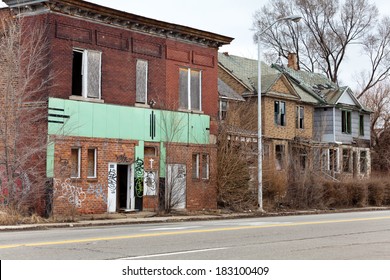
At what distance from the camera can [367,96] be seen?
6456cm

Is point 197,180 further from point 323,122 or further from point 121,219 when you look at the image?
point 323,122

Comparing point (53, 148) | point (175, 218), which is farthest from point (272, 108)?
point (53, 148)

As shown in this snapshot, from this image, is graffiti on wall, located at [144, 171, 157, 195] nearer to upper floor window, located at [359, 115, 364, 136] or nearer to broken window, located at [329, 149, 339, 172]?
broken window, located at [329, 149, 339, 172]

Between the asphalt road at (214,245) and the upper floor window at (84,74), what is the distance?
1035cm

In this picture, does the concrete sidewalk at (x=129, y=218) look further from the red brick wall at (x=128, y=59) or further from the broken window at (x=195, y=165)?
the red brick wall at (x=128, y=59)

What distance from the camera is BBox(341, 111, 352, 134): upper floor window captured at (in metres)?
51.4

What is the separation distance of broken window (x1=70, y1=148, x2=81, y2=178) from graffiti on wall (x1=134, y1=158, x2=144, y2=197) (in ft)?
10.2

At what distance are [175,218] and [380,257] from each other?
48.9 ft

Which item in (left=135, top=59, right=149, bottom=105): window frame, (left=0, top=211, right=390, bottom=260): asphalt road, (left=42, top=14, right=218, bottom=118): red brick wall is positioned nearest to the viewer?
(left=0, top=211, right=390, bottom=260): asphalt road

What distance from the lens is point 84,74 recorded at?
26844 mm

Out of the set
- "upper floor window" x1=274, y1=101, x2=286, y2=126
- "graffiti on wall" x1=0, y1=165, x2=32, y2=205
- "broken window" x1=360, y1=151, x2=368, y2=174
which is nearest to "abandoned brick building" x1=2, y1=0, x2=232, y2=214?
"graffiti on wall" x1=0, y1=165, x2=32, y2=205

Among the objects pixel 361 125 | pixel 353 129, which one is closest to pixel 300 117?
pixel 353 129

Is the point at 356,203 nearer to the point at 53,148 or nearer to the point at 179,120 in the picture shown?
the point at 179,120

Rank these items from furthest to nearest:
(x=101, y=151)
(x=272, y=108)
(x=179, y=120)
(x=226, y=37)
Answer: (x=272, y=108) < (x=226, y=37) < (x=179, y=120) < (x=101, y=151)
